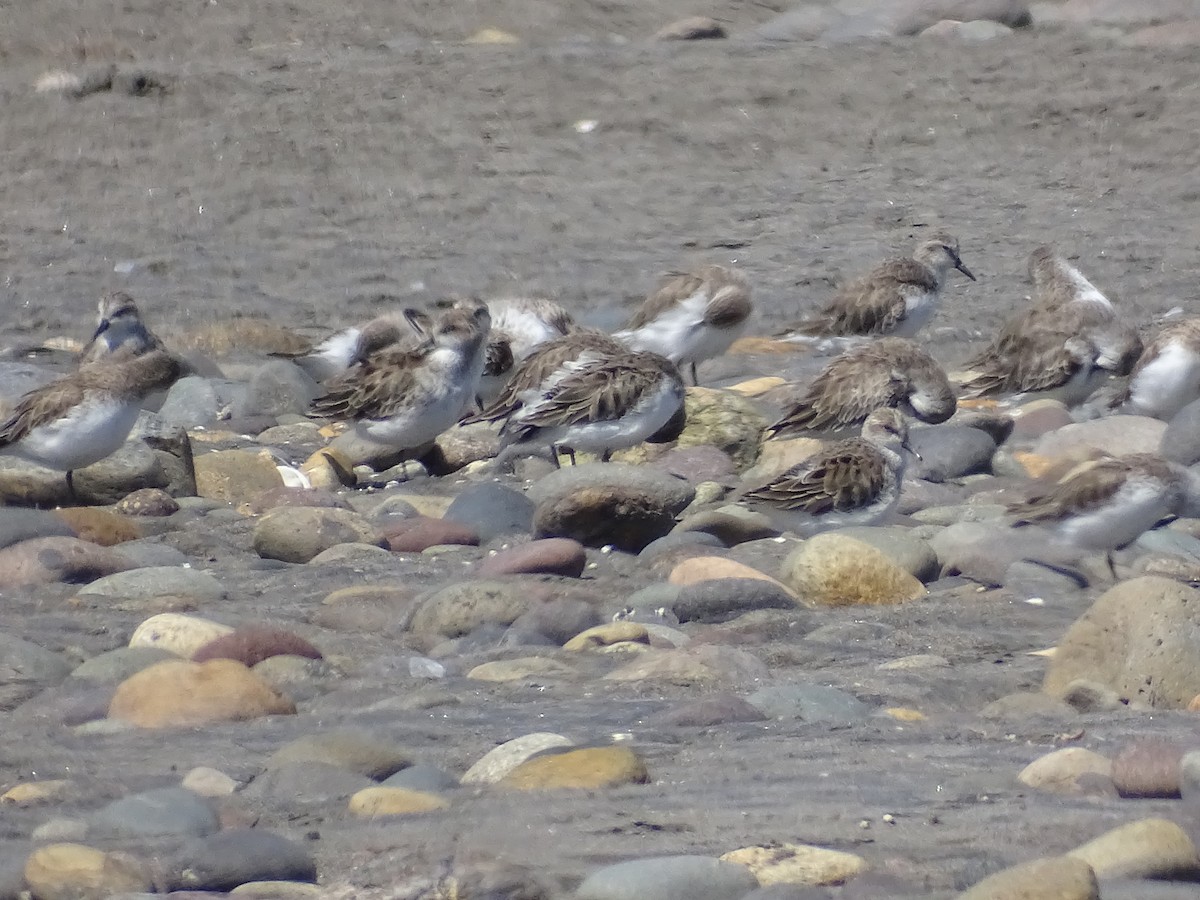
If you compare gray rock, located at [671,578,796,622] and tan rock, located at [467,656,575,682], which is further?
gray rock, located at [671,578,796,622]

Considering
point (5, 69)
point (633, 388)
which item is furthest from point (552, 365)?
point (5, 69)

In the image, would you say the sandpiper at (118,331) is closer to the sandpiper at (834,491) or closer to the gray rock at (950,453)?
the gray rock at (950,453)

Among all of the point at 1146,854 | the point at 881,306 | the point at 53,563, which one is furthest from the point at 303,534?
the point at 881,306

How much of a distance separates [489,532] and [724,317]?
3.41m

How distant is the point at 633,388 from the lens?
827 centimetres

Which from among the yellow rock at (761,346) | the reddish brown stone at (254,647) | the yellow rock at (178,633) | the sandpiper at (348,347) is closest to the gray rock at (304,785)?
the reddish brown stone at (254,647)

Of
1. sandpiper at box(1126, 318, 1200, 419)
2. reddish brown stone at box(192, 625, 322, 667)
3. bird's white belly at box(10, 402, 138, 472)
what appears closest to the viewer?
reddish brown stone at box(192, 625, 322, 667)

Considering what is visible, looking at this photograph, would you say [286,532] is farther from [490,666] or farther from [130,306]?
[130,306]

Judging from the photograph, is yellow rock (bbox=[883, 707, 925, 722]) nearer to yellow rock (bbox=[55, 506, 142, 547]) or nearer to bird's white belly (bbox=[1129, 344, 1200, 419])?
yellow rock (bbox=[55, 506, 142, 547])

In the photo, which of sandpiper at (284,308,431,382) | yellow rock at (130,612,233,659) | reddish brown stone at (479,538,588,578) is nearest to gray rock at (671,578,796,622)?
reddish brown stone at (479,538,588,578)

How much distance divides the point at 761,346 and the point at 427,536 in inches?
200

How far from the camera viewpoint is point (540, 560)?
657 centimetres

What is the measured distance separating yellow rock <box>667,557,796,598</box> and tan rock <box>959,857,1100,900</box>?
2.98 m

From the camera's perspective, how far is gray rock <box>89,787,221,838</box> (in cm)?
383
